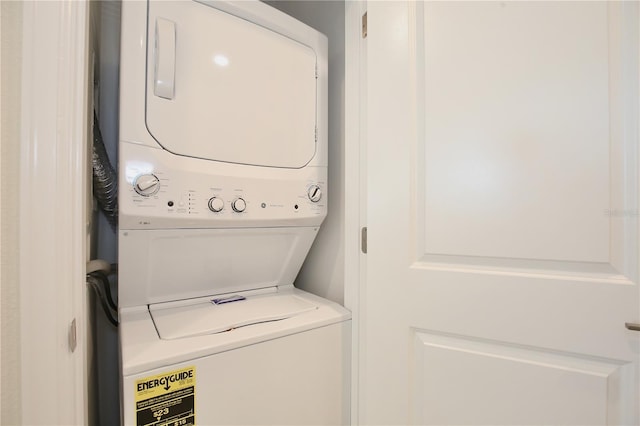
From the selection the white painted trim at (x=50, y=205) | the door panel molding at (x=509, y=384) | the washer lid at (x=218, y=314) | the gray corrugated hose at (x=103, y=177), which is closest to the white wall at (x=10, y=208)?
the white painted trim at (x=50, y=205)

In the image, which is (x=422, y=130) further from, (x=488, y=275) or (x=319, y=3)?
(x=319, y=3)

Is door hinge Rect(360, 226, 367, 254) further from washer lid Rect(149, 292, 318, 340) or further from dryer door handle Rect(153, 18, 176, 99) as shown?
dryer door handle Rect(153, 18, 176, 99)

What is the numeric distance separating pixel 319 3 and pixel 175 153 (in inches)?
48.9

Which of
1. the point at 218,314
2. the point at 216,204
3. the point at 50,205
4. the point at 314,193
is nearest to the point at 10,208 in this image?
the point at 50,205

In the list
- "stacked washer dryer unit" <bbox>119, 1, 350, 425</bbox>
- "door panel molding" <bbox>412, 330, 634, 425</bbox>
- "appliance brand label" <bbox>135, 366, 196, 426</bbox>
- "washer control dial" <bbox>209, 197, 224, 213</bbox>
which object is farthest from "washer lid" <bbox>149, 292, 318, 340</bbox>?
"door panel molding" <bbox>412, 330, 634, 425</bbox>

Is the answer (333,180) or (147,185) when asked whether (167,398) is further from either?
(333,180)

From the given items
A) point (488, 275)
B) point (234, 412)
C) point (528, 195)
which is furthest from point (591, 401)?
point (234, 412)

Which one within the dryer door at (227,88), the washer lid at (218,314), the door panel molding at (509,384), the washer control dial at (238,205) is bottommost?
the door panel molding at (509,384)

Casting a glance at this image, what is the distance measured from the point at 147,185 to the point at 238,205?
32 cm

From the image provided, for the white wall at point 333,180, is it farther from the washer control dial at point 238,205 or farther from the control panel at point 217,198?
the washer control dial at point 238,205

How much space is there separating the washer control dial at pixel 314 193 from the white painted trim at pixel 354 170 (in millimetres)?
131

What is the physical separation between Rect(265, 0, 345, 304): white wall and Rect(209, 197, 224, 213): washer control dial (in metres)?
0.59

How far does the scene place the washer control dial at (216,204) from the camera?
1.11m

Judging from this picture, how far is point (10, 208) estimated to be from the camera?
0.56m
